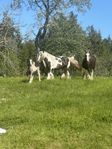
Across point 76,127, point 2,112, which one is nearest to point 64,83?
point 2,112

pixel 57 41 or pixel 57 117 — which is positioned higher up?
pixel 57 41

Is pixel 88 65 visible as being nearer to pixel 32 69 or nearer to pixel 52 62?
pixel 52 62

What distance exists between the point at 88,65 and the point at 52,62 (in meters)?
Answer: 2.27

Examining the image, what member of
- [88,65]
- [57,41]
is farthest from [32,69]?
[57,41]

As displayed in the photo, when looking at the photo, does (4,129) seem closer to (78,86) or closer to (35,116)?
(35,116)

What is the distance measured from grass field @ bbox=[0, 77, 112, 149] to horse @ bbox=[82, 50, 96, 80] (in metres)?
4.54

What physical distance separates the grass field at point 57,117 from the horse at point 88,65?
4540mm

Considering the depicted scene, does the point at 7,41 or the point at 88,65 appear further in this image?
the point at 7,41

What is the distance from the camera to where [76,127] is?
53.9ft

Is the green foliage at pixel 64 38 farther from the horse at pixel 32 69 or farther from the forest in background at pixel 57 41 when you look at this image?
the horse at pixel 32 69

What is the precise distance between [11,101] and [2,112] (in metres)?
2.47

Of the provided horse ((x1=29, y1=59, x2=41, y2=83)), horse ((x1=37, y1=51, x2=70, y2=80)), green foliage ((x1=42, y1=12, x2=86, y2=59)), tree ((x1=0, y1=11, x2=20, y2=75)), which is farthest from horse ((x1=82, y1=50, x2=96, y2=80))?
green foliage ((x1=42, y1=12, x2=86, y2=59))

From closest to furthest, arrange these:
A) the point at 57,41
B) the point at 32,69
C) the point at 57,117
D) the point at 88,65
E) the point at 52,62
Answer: the point at 57,117 < the point at 32,69 < the point at 52,62 < the point at 88,65 < the point at 57,41

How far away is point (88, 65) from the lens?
3094 cm
